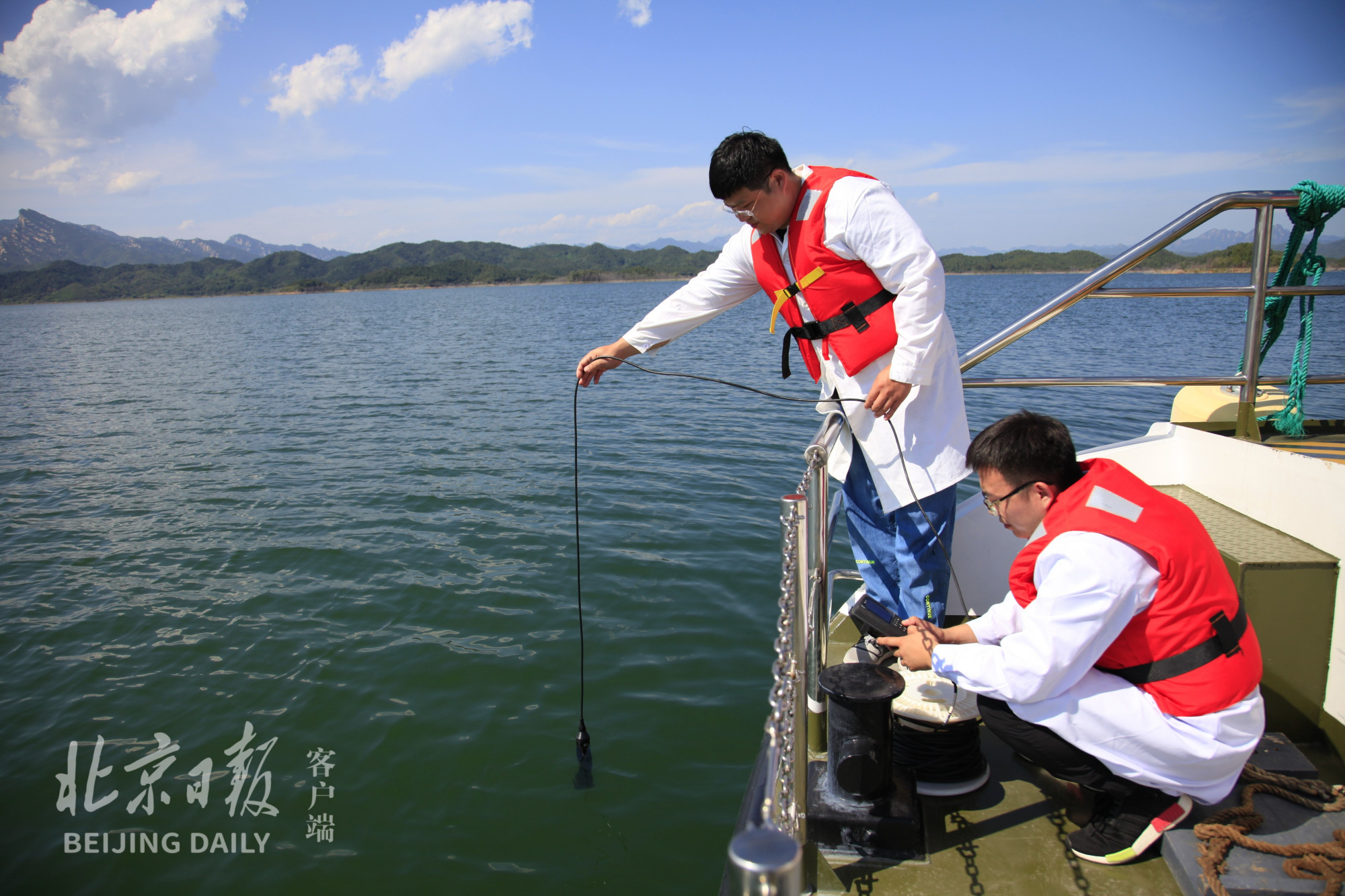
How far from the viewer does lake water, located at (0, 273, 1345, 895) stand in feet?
12.5

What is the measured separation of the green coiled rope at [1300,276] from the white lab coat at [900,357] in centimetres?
195

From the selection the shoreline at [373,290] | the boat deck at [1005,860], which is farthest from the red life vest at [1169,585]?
the shoreline at [373,290]

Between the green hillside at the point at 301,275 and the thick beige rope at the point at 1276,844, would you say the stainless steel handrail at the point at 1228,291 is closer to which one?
the thick beige rope at the point at 1276,844

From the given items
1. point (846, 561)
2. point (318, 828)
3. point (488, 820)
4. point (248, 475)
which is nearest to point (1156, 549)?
point (488, 820)

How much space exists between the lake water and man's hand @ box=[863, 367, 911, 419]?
2.44 m

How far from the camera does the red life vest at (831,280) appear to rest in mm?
2648

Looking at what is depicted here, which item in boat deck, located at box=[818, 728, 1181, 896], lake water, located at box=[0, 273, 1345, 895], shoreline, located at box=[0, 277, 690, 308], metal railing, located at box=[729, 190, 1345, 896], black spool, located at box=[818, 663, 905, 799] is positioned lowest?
lake water, located at box=[0, 273, 1345, 895]

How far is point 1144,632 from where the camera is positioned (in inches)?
77.9

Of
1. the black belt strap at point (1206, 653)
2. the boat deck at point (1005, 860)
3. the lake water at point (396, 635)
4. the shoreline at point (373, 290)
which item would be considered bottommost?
the lake water at point (396, 635)

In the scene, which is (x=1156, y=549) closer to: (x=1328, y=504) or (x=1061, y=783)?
(x=1061, y=783)

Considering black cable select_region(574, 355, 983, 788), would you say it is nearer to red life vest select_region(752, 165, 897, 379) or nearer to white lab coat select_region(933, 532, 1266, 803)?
red life vest select_region(752, 165, 897, 379)

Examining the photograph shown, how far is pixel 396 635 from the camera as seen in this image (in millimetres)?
5699

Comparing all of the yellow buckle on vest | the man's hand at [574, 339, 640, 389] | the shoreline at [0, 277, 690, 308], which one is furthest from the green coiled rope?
the shoreline at [0, 277, 690, 308]

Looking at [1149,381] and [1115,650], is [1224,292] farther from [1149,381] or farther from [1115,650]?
[1115,650]
